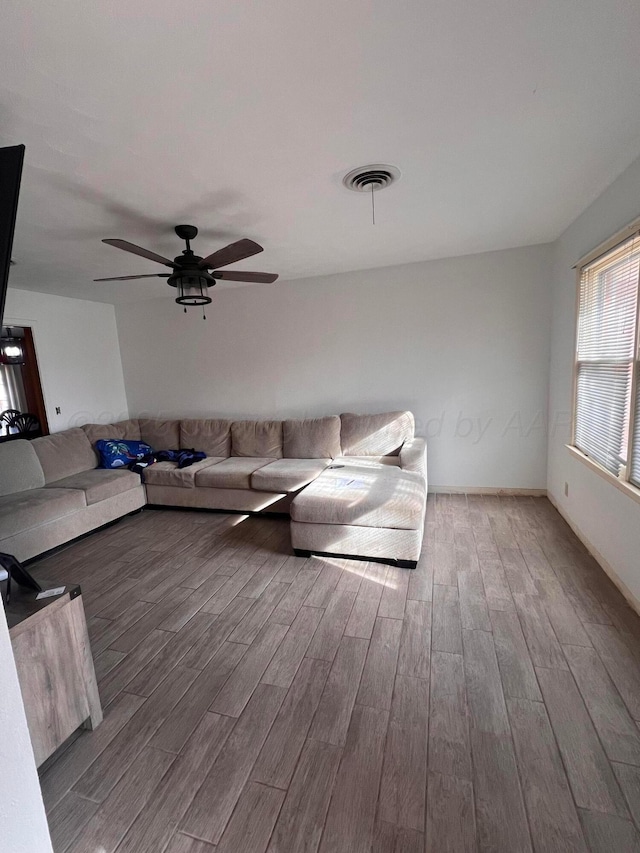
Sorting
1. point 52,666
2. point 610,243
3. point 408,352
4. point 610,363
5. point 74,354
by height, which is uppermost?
point 610,243

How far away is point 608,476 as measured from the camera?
2.37 metres

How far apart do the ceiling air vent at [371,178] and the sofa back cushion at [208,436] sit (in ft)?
10.0

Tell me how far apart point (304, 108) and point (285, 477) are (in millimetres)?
2733

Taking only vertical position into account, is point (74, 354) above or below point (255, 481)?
above

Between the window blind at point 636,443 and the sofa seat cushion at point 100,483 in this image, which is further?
the sofa seat cushion at point 100,483

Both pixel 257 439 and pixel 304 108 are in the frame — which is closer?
pixel 304 108

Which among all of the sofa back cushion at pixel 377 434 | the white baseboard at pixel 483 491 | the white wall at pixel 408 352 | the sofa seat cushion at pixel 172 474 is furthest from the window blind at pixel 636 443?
the sofa seat cushion at pixel 172 474

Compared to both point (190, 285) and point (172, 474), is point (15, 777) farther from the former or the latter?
point (172, 474)

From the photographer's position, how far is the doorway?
4.07m

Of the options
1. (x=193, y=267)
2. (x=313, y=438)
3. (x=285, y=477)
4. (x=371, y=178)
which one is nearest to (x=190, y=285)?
(x=193, y=267)

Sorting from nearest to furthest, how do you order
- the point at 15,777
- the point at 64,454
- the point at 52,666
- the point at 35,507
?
the point at 15,777 < the point at 52,666 < the point at 35,507 < the point at 64,454

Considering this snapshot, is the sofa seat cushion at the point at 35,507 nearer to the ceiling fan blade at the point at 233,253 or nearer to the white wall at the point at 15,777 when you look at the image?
the ceiling fan blade at the point at 233,253

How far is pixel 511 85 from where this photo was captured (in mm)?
1403

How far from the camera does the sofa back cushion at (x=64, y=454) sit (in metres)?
3.69
